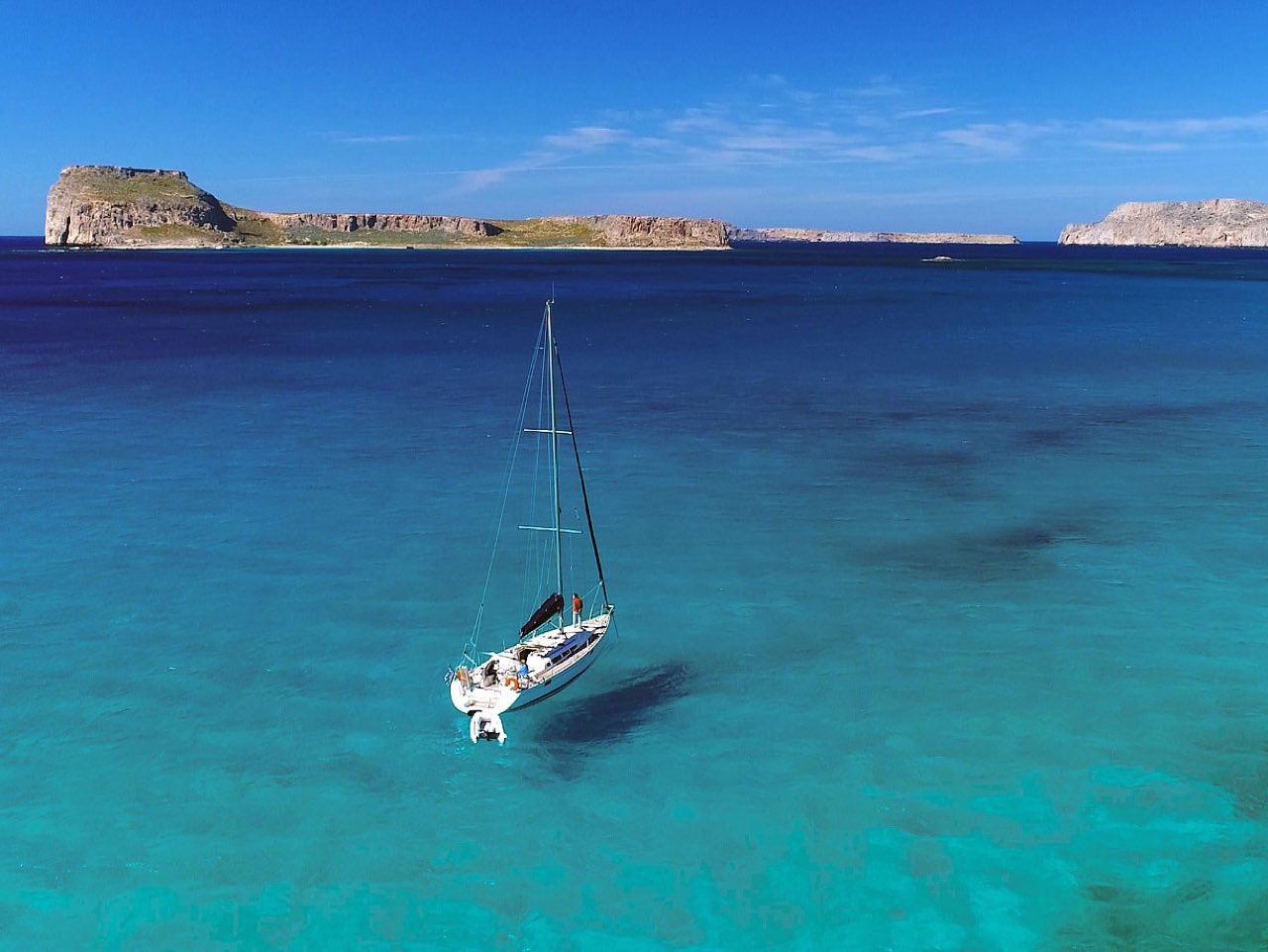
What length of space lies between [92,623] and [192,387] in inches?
1773

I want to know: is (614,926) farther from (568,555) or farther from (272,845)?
(568,555)

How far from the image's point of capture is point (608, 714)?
2748 centimetres

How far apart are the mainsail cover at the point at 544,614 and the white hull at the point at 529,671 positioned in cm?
33

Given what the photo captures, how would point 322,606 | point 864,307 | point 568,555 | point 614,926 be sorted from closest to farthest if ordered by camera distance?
point 614,926 → point 322,606 → point 568,555 → point 864,307

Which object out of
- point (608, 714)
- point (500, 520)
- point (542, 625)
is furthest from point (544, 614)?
point (500, 520)

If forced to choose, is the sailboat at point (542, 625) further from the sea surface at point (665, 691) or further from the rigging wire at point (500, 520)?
the sea surface at point (665, 691)

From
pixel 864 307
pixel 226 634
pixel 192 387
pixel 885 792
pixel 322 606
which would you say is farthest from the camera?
pixel 864 307

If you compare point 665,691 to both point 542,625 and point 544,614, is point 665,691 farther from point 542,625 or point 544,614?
point 542,625

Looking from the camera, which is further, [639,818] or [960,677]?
[960,677]

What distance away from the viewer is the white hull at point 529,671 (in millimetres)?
25797

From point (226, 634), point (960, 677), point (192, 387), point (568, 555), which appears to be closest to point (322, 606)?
point (226, 634)

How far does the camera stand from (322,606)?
111ft

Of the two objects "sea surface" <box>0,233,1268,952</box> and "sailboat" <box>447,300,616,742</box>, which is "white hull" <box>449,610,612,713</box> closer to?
"sailboat" <box>447,300,616,742</box>

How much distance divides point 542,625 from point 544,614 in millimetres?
2245
